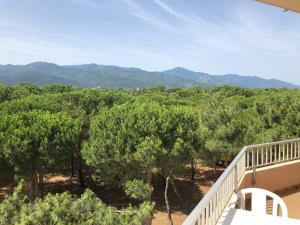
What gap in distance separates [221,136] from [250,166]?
532 inches

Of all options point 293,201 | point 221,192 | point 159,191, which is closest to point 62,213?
point 221,192

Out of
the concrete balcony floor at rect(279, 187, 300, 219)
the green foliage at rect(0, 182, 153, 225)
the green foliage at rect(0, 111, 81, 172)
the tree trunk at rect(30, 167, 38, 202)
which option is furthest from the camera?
the tree trunk at rect(30, 167, 38, 202)

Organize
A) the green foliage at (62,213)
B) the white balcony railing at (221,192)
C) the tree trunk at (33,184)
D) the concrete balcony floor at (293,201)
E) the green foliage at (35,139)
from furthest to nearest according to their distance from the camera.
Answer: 1. the tree trunk at (33,184)
2. the green foliage at (35,139)
3. the green foliage at (62,213)
4. the concrete balcony floor at (293,201)
5. the white balcony railing at (221,192)

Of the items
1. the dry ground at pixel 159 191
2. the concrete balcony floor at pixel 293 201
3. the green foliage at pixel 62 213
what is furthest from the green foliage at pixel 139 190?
the concrete balcony floor at pixel 293 201

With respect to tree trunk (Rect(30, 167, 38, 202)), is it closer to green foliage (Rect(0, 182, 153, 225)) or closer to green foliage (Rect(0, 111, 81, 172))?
green foliage (Rect(0, 111, 81, 172))

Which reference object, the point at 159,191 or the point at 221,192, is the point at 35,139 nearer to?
the point at 159,191

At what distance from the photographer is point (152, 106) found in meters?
17.2

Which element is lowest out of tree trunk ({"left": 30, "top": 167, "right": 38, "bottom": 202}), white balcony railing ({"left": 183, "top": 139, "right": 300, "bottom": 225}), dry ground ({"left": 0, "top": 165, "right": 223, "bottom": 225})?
dry ground ({"left": 0, "top": 165, "right": 223, "bottom": 225})

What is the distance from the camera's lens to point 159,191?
66.8ft

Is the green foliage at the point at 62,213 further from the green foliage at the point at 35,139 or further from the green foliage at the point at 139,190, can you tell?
the green foliage at the point at 35,139

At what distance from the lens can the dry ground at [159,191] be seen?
17.5 m

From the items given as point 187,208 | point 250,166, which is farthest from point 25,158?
point 250,166

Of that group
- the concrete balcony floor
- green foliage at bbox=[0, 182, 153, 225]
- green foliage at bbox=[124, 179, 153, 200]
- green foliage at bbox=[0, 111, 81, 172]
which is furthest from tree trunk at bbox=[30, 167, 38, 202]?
the concrete balcony floor

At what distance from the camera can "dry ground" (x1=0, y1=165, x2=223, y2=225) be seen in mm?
17500
